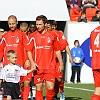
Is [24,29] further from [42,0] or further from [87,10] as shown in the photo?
[87,10]

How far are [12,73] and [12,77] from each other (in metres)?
0.11

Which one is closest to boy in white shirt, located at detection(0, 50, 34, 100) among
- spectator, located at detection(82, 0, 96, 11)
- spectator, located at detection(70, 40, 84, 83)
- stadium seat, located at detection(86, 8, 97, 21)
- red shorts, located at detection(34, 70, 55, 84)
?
red shorts, located at detection(34, 70, 55, 84)

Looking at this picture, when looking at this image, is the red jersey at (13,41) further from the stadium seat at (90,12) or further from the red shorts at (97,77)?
the stadium seat at (90,12)

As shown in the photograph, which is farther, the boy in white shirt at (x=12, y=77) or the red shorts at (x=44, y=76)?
the red shorts at (x=44, y=76)

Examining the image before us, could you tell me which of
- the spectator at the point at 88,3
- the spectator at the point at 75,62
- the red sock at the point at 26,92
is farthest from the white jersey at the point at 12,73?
the spectator at the point at 88,3

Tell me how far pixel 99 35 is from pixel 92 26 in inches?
508

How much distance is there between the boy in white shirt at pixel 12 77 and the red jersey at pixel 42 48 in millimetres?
892

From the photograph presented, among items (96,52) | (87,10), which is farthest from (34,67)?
(87,10)

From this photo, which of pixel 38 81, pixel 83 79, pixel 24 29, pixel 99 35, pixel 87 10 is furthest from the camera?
pixel 87 10

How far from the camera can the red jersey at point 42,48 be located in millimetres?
12070

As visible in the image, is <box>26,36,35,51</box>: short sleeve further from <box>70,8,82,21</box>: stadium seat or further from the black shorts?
<box>70,8,82,21</box>: stadium seat

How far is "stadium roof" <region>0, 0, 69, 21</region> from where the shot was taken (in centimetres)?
2366

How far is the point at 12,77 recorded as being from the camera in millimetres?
11289

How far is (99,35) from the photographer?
36.1 ft
